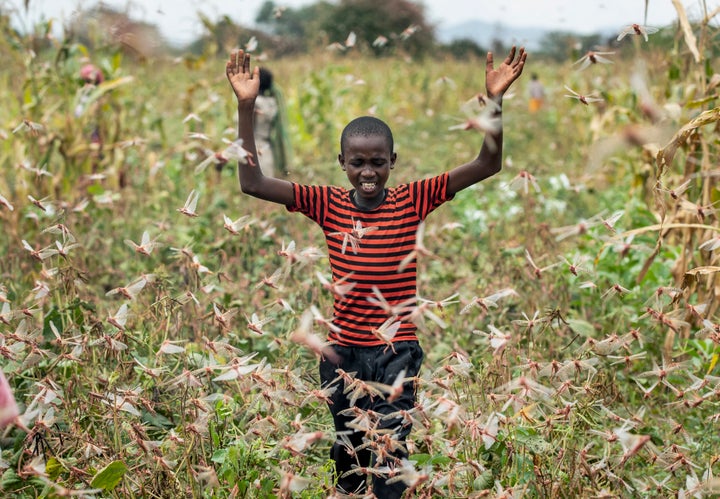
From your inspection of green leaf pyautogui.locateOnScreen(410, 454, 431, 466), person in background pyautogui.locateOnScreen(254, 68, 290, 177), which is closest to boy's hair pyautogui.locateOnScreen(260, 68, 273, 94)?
person in background pyautogui.locateOnScreen(254, 68, 290, 177)

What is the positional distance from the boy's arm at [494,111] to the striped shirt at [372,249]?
0.26 feet

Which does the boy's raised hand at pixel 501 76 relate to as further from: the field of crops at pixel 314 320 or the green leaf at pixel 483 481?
the green leaf at pixel 483 481

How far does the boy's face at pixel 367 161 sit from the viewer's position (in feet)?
7.09

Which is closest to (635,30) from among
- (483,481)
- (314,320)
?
(483,481)

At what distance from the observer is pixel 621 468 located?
2.01 m

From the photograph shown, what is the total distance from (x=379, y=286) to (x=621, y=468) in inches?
30.4

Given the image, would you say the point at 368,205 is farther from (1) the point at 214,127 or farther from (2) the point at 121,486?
(1) the point at 214,127

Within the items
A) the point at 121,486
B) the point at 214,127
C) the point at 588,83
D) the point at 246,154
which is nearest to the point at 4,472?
the point at 121,486

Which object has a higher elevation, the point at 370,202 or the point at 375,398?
the point at 370,202

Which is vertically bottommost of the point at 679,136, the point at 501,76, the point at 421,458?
the point at 421,458

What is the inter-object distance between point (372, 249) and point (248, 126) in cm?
48

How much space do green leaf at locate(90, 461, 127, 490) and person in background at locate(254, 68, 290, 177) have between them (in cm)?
434

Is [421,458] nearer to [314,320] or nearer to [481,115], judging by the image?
[481,115]

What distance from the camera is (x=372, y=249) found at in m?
2.20
